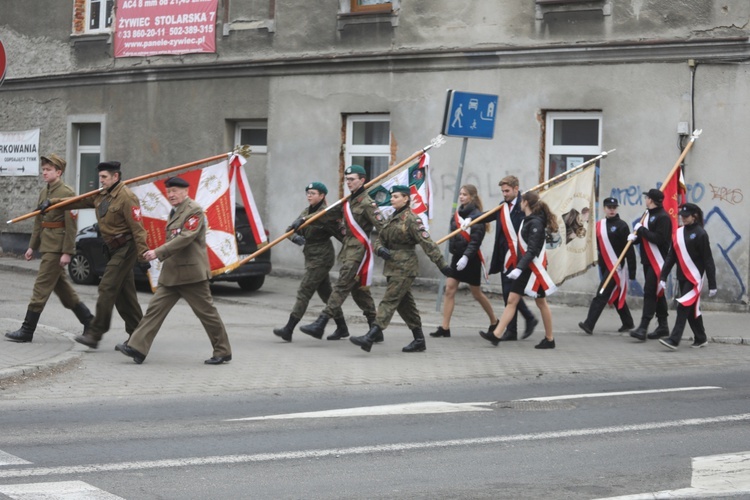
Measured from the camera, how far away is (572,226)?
48.5ft

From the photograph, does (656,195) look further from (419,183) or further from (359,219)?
(359,219)

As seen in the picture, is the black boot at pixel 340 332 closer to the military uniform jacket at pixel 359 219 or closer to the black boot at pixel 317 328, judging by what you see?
the black boot at pixel 317 328

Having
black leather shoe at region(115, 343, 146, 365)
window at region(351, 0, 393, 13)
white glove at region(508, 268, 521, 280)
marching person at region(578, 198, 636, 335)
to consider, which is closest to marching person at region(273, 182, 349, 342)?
white glove at region(508, 268, 521, 280)

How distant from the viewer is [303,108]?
71.9 feet

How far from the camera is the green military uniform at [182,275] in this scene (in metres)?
11.3

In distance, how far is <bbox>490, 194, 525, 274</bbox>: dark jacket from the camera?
551 inches

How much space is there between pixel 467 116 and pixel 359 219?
3.63 metres

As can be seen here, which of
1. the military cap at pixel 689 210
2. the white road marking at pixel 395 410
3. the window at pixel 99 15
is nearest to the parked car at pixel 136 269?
the window at pixel 99 15

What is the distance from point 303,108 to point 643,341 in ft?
31.2

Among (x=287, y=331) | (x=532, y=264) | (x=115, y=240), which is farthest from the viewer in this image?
(x=287, y=331)

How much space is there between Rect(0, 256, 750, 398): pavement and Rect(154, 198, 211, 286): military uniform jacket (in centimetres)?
86

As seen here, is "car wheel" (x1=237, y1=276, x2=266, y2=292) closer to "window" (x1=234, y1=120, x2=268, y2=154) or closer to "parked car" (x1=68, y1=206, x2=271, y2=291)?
"parked car" (x1=68, y1=206, x2=271, y2=291)

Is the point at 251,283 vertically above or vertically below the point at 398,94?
below

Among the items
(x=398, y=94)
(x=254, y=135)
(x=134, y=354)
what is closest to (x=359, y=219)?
(x=134, y=354)
